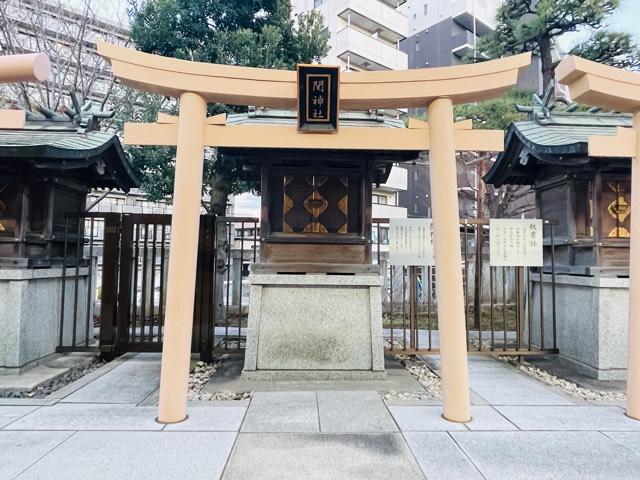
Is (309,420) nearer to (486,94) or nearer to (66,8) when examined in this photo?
(486,94)

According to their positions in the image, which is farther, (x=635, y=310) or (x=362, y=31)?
(x=362, y=31)

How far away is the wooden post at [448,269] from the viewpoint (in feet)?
14.0

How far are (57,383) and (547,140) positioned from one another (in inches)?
348

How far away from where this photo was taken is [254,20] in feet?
32.9

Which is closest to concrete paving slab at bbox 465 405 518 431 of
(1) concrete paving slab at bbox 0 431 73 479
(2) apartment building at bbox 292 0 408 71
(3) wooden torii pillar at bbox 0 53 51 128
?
(1) concrete paving slab at bbox 0 431 73 479

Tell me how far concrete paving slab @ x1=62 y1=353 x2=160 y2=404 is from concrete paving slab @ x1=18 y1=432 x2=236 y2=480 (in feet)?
3.98

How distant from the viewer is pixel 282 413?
4.59m

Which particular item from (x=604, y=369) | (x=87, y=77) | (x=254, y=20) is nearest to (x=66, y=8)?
(x=87, y=77)

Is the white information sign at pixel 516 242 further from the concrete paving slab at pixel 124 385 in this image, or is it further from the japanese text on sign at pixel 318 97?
the concrete paving slab at pixel 124 385

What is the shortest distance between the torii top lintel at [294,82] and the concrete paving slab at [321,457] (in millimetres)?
3774

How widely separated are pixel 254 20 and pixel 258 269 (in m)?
7.30

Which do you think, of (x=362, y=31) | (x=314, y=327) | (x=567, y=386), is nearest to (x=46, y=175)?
(x=314, y=327)

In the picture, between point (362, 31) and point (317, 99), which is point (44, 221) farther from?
point (362, 31)

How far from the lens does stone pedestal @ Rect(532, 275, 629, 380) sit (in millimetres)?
6059
